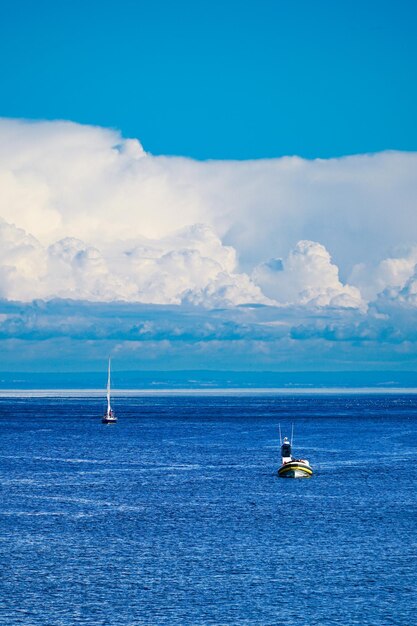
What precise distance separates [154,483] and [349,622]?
7000cm

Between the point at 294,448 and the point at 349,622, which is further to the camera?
the point at 294,448

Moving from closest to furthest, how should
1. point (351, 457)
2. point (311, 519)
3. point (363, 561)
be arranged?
point (363, 561) < point (311, 519) < point (351, 457)

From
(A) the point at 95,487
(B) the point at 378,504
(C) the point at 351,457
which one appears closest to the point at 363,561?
(B) the point at 378,504

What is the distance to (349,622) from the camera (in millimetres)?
62344

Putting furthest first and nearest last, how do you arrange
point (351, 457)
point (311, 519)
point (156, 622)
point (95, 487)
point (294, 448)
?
point (294, 448), point (351, 457), point (95, 487), point (311, 519), point (156, 622)

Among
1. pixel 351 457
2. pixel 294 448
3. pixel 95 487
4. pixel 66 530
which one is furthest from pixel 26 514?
→ pixel 294 448

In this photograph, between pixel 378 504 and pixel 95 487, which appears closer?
pixel 378 504

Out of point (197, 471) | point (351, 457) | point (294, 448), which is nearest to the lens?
point (197, 471)

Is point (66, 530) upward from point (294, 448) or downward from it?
downward

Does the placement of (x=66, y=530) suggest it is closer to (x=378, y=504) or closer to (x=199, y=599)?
(x=199, y=599)

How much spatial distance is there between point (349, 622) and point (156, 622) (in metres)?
11.5

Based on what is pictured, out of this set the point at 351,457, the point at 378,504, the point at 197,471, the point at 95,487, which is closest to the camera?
the point at 378,504

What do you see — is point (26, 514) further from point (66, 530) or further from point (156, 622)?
point (156, 622)

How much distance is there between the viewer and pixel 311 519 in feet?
328
